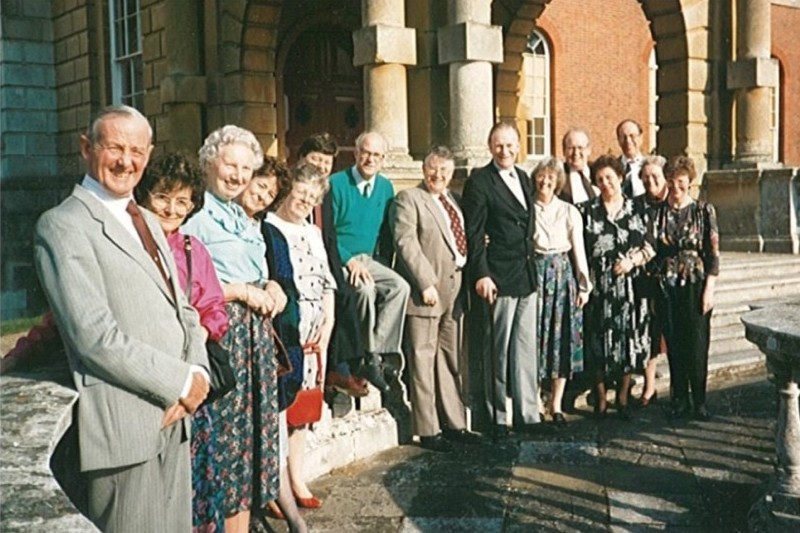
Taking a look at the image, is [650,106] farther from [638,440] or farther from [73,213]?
[73,213]

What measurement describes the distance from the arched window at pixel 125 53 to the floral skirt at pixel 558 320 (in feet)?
36.9

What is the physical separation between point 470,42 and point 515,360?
3.82m

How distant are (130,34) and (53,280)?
1472cm

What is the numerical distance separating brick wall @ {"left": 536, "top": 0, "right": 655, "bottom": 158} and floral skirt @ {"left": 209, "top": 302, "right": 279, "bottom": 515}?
16.9 metres

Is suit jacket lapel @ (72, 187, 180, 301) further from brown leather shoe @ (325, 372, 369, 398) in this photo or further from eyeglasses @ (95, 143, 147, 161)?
brown leather shoe @ (325, 372, 369, 398)

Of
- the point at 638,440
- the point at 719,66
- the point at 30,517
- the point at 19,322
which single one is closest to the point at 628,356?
the point at 638,440

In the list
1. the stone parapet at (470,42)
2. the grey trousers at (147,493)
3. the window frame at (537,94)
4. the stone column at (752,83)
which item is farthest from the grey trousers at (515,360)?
the window frame at (537,94)

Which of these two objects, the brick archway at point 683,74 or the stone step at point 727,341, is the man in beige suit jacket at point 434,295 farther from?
the brick archway at point 683,74

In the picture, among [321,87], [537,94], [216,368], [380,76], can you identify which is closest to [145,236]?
[216,368]

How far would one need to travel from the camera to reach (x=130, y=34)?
1619 cm

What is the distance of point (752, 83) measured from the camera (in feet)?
40.9

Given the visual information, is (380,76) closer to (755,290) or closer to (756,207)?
(755,290)

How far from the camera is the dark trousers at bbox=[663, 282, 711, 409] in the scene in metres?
6.66

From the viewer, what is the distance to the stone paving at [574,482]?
479cm
